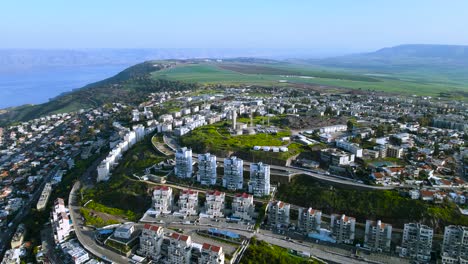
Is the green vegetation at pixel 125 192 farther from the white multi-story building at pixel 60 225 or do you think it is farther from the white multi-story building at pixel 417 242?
the white multi-story building at pixel 417 242

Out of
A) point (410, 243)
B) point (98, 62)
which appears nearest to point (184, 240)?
point (410, 243)

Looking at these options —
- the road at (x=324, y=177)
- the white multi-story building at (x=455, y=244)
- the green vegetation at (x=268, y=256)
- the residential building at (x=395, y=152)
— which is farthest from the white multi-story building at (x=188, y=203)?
the residential building at (x=395, y=152)

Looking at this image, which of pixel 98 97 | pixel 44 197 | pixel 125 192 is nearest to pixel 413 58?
pixel 98 97

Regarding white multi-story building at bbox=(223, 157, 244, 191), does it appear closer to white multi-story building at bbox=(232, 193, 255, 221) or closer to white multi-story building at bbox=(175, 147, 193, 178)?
white multi-story building at bbox=(232, 193, 255, 221)

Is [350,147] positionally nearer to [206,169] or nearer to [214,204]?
[206,169]

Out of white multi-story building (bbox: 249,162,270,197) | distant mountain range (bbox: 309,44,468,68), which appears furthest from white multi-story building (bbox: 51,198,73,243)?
distant mountain range (bbox: 309,44,468,68)

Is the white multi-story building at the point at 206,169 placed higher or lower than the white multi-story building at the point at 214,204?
Result: higher
